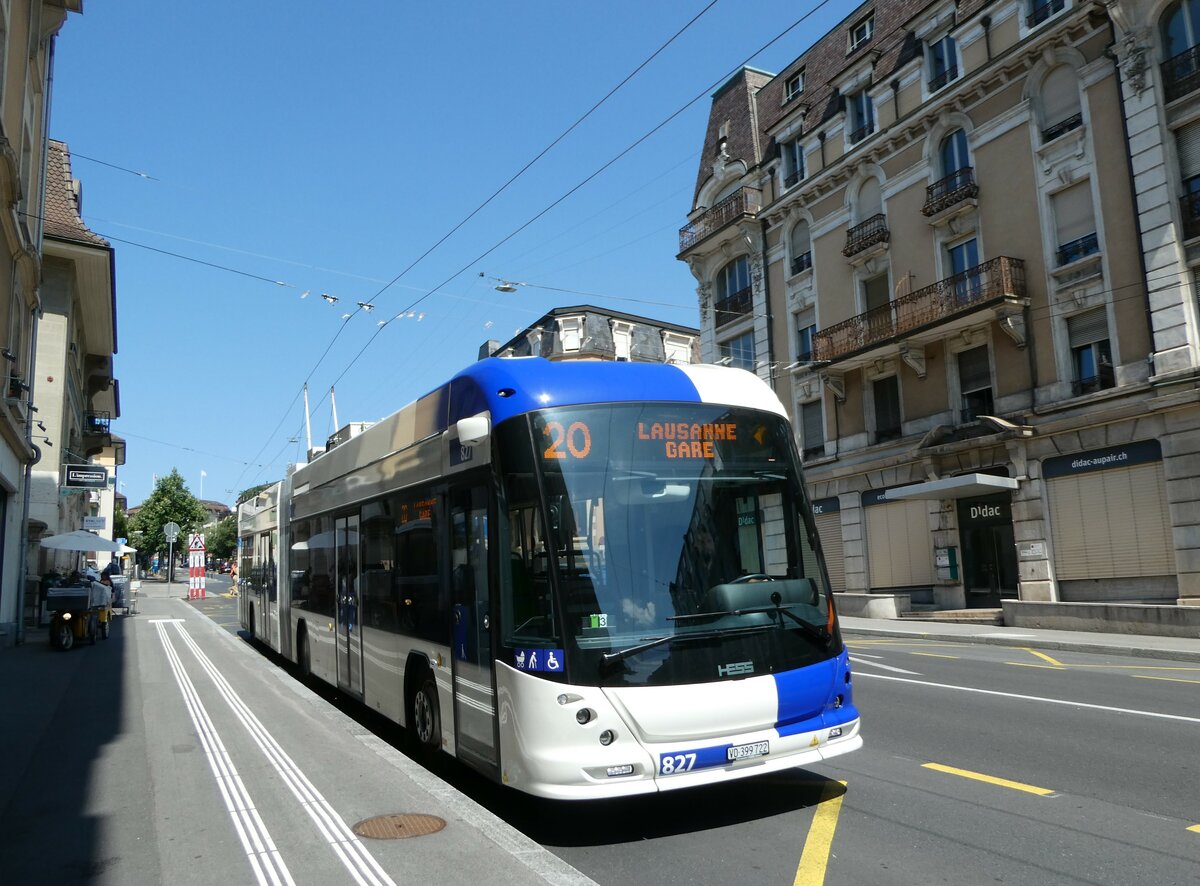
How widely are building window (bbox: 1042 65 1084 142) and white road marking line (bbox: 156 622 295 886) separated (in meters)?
22.7

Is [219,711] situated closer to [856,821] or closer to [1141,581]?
[856,821]

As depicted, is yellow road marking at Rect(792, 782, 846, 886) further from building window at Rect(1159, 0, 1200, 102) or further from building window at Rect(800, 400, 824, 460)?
→ building window at Rect(800, 400, 824, 460)

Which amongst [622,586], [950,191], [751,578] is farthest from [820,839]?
[950,191]

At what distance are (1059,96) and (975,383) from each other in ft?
24.4

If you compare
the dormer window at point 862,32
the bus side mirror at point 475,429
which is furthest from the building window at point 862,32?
the bus side mirror at point 475,429

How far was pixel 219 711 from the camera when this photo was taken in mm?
9594

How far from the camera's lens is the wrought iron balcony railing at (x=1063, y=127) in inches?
868

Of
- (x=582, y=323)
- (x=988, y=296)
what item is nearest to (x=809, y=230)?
(x=988, y=296)

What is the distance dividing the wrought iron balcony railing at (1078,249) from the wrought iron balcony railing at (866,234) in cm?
583

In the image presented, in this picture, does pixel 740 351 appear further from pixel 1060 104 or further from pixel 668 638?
pixel 668 638

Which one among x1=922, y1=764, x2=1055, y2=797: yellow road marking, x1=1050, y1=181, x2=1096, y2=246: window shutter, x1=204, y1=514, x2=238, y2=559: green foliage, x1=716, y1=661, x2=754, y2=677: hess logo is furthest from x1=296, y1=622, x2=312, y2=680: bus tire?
x1=204, y1=514, x2=238, y2=559: green foliage

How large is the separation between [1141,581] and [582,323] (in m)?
35.2

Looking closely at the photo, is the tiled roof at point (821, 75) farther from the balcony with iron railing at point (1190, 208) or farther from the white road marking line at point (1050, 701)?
the white road marking line at point (1050, 701)

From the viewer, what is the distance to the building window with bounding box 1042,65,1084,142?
72.8 feet
